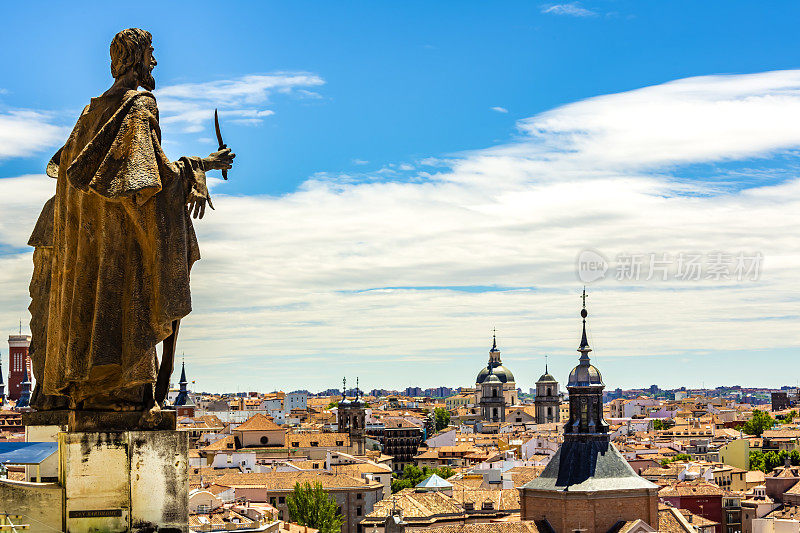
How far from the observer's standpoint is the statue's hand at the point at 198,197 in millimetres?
6332

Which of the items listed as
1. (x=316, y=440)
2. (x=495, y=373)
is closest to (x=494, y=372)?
(x=495, y=373)

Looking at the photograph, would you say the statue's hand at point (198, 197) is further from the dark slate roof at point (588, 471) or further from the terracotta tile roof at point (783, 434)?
the terracotta tile roof at point (783, 434)

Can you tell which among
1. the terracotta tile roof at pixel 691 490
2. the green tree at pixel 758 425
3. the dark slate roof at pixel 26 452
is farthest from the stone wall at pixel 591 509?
the green tree at pixel 758 425

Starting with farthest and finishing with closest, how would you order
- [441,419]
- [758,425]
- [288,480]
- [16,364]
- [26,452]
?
[441,419], [758,425], [16,364], [288,480], [26,452]

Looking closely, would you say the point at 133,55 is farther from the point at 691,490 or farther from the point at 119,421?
the point at 691,490

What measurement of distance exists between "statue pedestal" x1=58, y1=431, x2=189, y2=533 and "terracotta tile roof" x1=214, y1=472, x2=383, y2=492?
188ft

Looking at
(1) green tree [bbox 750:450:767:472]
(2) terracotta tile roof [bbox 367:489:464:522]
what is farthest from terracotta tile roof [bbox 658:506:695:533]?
(1) green tree [bbox 750:450:767:472]

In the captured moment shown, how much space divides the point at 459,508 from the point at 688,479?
101ft

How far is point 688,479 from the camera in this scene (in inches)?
3302

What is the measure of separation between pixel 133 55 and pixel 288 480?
63646 millimetres

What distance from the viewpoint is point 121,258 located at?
6016 mm

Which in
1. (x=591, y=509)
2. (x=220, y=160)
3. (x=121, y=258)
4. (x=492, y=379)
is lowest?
(x=591, y=509)

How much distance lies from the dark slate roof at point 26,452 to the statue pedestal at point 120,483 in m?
0.32

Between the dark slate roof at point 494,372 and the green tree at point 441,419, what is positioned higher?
the dark slate roof at point 494,372
